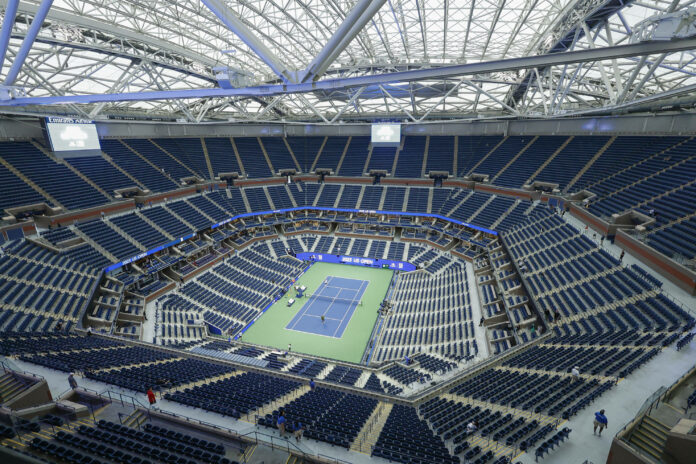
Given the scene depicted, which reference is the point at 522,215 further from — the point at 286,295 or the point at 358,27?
the point at 358,27

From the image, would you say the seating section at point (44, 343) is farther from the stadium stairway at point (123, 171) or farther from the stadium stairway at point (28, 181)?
the stadium stairway at point (123, 171)

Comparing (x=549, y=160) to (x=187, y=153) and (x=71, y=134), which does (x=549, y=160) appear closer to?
(x=187, y=153)

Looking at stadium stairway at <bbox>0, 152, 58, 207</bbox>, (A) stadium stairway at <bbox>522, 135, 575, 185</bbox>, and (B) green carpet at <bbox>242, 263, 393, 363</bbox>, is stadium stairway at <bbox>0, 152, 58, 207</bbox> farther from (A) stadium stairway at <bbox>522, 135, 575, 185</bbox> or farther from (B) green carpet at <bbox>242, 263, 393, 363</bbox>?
(A) stadium stairway at <bbox>522, 135, 575, 185</bbox>

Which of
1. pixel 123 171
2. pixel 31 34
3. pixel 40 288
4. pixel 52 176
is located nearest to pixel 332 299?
pixel 40 288

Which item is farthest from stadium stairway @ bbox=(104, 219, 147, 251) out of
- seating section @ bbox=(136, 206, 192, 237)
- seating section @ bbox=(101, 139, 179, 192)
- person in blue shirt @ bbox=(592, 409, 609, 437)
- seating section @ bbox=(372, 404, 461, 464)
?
person in blue shirt @ bbox=(592, 409, 609, 437)

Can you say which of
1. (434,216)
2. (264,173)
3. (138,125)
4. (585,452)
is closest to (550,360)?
(585,452)

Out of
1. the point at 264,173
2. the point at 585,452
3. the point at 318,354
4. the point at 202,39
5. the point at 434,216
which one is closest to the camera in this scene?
the point at 585,452
